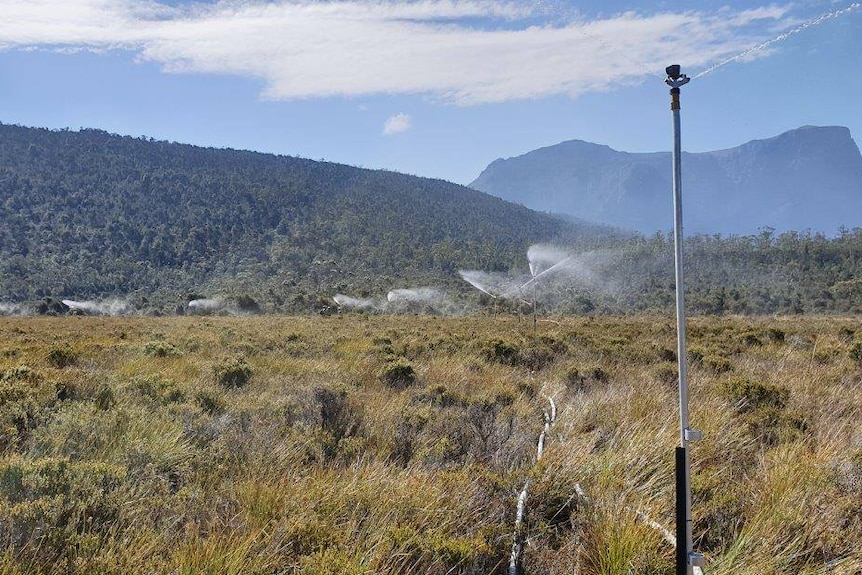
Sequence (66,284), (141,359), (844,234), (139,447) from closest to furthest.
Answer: (139,447) → (141,359) → (66,284) → (844,234)

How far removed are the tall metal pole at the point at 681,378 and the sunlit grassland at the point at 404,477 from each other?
497mm

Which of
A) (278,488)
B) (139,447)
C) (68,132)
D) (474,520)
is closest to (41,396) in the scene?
(139,447)

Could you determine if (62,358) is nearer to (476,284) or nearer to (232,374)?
(232,374)

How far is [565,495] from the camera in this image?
159 inches

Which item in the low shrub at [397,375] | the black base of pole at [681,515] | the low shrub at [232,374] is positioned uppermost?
the black base of pole at [681,515]

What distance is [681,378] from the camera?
262 centimetres

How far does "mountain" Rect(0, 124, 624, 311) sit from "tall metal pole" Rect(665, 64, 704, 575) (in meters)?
45.0

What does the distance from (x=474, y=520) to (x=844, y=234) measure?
85.3 metres

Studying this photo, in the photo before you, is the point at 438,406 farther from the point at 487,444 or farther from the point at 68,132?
the point at 68,132

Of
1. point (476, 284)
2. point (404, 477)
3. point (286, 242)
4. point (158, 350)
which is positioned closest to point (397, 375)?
point (404, 477)

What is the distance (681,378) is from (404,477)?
→ 2234 millimetres

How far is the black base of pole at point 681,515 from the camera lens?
2.74 meters

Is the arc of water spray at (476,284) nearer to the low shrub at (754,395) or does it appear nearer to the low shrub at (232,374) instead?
the low shrub at (232,374)

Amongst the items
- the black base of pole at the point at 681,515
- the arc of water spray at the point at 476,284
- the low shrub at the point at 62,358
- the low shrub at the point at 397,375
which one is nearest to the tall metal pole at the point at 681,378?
the black base of pole at the point at 681,515
